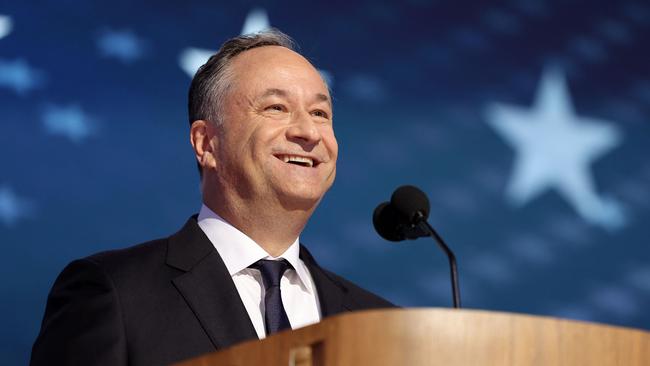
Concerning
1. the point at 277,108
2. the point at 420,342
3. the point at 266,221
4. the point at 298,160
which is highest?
the point at 277,108

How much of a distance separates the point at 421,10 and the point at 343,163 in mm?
583

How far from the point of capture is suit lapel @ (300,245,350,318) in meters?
2.00

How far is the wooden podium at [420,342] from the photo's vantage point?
3.50ft

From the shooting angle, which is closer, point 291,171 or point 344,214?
point 291,171

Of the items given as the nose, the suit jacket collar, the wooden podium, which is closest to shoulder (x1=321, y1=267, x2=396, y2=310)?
the suit jacket collar

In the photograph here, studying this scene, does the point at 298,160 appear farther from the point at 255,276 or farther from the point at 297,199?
the point at 255,276

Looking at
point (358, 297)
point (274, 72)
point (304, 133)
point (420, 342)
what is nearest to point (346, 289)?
point (358, 297)

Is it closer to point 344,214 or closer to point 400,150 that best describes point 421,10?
Result: point 400,150

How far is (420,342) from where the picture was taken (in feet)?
3.52

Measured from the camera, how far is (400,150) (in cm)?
281

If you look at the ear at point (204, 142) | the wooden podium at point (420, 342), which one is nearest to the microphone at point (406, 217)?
the ear at point (204, 142)

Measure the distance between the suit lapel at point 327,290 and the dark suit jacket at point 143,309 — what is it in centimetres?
25

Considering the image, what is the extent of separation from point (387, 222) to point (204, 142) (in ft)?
1.67

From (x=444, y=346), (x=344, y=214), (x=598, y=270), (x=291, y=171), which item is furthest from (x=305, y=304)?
(x=598, y=270)
